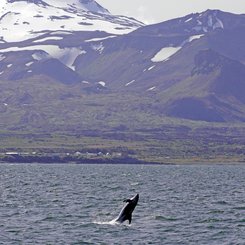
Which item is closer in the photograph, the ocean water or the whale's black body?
the ocean water

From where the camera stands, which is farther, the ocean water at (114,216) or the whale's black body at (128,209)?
the whale's black body at (128,209)

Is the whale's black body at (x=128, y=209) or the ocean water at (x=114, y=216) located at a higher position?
the whale's black body at (x=128, y=209)

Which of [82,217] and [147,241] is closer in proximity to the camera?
[147,241]

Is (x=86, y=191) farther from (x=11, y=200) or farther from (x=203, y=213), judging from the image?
(x=203, y=213)

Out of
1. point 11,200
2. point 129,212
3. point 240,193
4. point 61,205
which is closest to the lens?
point 129,212

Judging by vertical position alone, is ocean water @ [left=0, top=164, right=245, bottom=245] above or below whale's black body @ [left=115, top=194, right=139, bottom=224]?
below

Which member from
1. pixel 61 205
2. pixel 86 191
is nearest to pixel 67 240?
pixel 61 205

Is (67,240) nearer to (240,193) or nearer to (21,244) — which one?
(21,244)

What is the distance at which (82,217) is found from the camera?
79.4 m

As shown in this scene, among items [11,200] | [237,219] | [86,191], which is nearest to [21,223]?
[237,219]

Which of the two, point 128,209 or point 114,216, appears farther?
point 114,216

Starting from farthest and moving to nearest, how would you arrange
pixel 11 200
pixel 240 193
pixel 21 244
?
pixel 240 193 → pixel 11 200 → pixel 21 244

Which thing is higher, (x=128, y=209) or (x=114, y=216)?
(x=128, y=209)

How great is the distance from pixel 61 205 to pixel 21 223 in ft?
61.2
